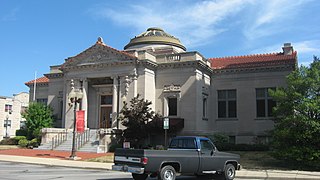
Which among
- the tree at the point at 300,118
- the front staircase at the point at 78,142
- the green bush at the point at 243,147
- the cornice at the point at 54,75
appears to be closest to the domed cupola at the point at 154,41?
the cornice at the point at 54,75

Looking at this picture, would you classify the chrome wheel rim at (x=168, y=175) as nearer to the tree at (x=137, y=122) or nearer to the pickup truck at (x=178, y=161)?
the pickup truck at (x=178, y=161)

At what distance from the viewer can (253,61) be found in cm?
3997

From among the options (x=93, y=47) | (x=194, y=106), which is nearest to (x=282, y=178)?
(x=194, y=106)

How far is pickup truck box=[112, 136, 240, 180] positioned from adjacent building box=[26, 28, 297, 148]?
1868cm

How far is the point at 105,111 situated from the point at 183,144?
24727 millimetres

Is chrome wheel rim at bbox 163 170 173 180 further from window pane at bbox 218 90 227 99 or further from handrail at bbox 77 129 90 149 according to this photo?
window pane at bbox 218 90 227 99

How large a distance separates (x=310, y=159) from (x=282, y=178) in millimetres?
4203

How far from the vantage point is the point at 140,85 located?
36.2 m

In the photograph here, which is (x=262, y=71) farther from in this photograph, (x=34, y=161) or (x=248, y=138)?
(x=34, y=161)

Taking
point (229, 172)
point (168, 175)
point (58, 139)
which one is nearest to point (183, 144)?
point (168, 175)

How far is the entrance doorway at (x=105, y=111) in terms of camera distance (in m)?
38.8

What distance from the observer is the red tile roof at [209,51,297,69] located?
37312mm

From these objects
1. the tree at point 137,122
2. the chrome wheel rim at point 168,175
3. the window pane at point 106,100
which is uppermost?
the window pane at point 106,100

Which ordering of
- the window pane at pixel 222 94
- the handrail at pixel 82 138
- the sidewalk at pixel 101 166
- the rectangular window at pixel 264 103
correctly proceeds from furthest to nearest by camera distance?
the window pane at pixel 222 94 < the rectangular window at pixel 264 103 < the handrail at pixel 82 138 < the sidewalk at pixel 101 166
